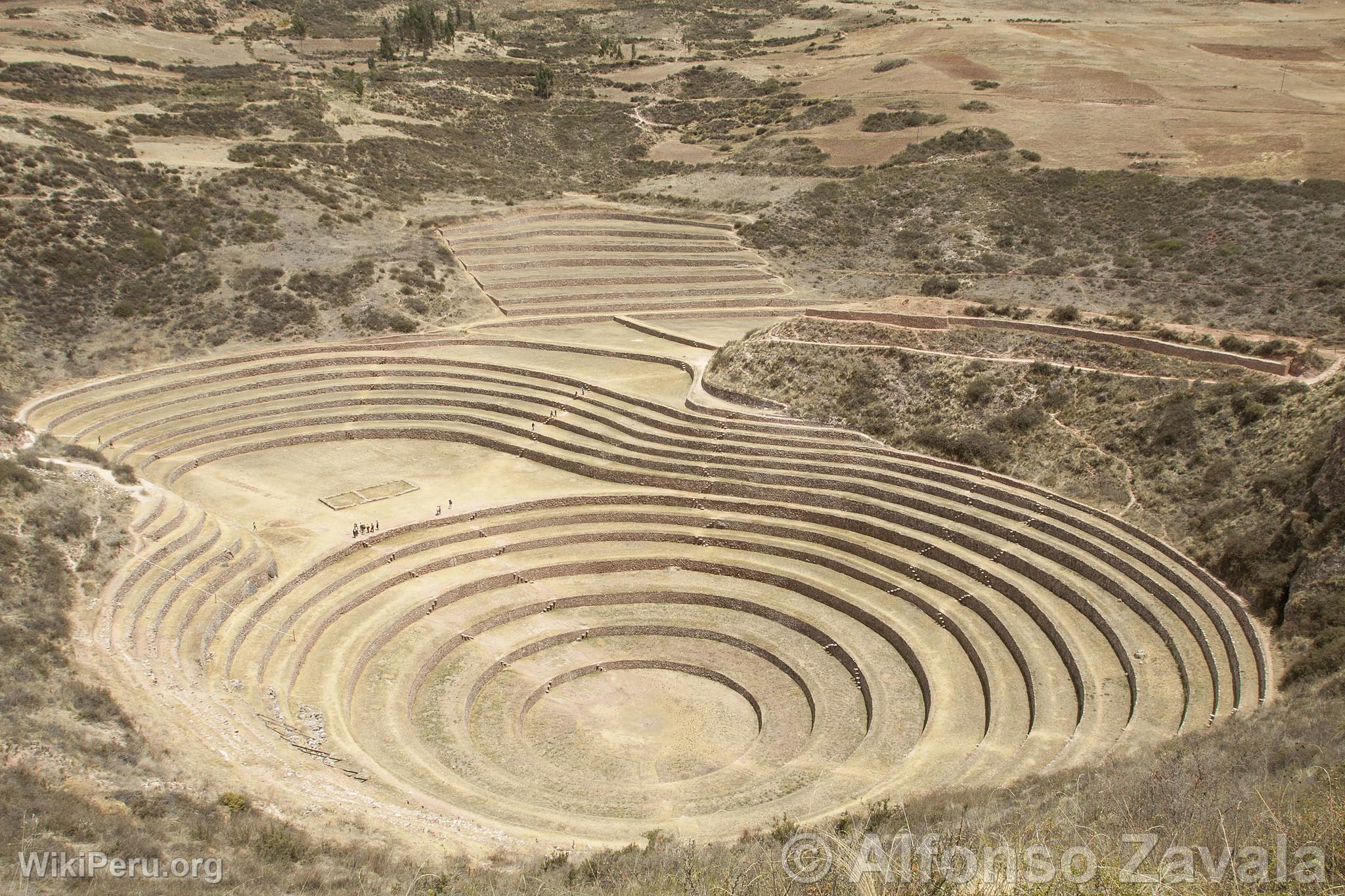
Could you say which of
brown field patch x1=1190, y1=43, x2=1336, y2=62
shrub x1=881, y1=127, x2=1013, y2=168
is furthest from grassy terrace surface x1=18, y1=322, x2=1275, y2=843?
brown field patch x1=1190, y1=43, x2=1336, y2=62

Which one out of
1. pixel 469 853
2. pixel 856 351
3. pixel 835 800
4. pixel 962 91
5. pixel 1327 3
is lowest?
pixel 835 800

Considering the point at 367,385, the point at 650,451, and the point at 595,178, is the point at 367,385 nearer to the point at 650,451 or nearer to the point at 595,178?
the point at 650,451

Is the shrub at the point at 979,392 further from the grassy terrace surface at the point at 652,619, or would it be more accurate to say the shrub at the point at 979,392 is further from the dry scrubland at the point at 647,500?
the grassy terrace surface at the point at 652,619

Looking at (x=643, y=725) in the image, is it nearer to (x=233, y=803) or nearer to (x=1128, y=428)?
(x=233, y=803)

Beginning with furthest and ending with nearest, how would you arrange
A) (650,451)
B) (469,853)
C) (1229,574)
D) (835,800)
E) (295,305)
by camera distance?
1. (295,305)
2. (650,451)
3. (1229,574)
4. (835,800)
5. (469,853)

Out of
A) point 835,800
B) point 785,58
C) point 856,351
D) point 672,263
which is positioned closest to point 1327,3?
point 785,58

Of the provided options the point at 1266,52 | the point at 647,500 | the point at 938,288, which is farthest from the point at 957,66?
the point at 647,500

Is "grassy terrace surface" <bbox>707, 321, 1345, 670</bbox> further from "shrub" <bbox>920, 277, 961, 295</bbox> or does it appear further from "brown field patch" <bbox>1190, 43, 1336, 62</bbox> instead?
"brown field patch" <bbox>1190, 43, 1336, 62</bbox>

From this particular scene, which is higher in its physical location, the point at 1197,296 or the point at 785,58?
the point at 785,58
